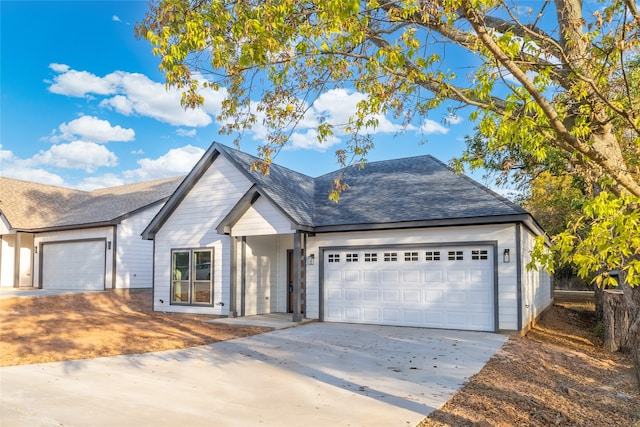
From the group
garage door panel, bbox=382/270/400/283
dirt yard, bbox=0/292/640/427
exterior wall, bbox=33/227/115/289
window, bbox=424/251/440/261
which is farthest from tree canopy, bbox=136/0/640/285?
exterior wall, bbox=33/227/115/289

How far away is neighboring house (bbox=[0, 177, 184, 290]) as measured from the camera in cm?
2062

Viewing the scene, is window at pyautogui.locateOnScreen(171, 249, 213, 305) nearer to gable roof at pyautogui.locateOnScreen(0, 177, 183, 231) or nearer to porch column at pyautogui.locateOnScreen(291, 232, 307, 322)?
porch column at pyautogui.locateOnScreen(291, 232, 307, 322)

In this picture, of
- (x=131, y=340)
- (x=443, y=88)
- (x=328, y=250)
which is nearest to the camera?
(x=443, y=88)

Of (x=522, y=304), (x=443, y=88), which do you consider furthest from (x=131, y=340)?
(x=522, y=304)

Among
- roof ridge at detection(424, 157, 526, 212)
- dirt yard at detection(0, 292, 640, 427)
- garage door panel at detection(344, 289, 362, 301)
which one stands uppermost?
roof ridge at detection(424, 157, 526, 212)

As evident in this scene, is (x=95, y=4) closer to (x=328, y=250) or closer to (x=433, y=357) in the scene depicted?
(x=328, y=250)

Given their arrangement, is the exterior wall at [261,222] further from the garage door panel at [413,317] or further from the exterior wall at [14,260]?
the exterior wall at [14,260]

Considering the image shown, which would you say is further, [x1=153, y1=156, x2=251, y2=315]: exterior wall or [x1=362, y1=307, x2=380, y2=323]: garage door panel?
[x1=153, y1=156, x2=251, y2=315]: exterior wall

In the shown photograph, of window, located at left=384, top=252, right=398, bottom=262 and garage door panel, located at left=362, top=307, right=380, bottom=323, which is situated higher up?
window, located at left=384, top=252, right=398, bottom=262

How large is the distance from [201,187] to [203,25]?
1015cm

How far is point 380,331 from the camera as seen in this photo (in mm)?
11602

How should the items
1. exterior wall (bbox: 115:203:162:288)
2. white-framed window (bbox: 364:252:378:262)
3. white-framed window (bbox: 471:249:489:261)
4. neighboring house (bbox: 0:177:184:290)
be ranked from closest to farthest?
white-framed window (bbox: 471:249:489:261), white-framed window (bbox: 364:252:378:262), exterior wall (bbox: 115:203:162:288), neighboring house (bbox: 0:177:184:290)

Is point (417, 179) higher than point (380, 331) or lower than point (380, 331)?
higher

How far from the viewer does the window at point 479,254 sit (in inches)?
455
